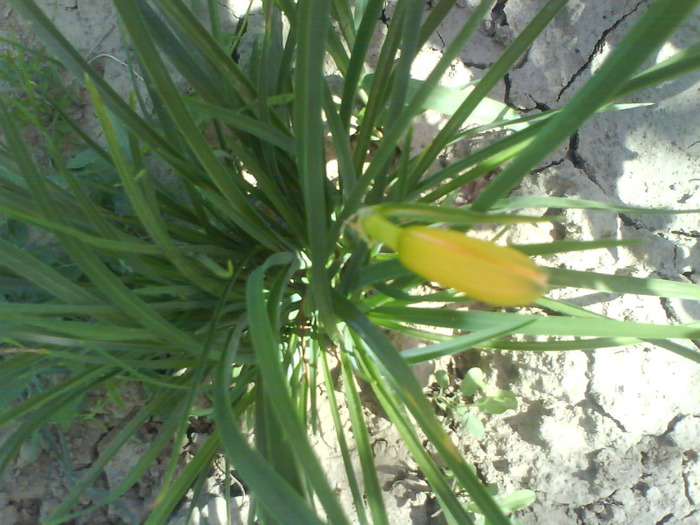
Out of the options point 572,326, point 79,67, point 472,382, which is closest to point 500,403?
point 472,382

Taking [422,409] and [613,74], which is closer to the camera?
[613,74]

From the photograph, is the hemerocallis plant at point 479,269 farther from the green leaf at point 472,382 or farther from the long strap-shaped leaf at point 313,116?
the green leaf at point 472,382

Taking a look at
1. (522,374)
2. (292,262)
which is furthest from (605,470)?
(292,262)

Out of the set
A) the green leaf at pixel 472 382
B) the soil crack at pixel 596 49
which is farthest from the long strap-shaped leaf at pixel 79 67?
the soil crack at pixel 596 49

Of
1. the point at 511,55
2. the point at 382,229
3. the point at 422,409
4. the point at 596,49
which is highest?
the point at 596,49

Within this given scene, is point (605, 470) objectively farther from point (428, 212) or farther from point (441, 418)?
point (428, 212)

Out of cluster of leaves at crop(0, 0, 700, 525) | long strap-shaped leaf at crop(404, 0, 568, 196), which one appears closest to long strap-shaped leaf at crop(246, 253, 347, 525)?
cluster of leaves at crop(0, 0, 700, 525)

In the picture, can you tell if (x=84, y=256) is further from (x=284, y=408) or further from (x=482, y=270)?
(x=482, y=270)
